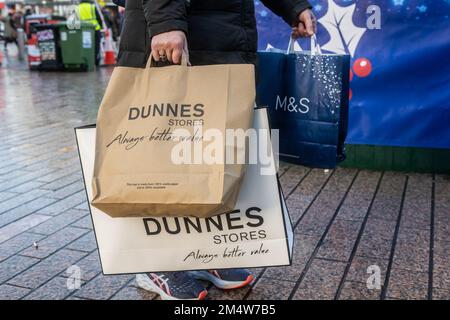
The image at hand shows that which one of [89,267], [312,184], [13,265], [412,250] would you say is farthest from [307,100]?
[13,265]

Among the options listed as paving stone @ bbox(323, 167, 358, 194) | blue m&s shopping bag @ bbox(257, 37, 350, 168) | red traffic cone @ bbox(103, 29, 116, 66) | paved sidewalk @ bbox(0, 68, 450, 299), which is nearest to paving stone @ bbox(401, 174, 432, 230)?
paved sidewalk @ bbox(0, 68, 450, 299)

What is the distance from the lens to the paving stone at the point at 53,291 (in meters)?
2.46

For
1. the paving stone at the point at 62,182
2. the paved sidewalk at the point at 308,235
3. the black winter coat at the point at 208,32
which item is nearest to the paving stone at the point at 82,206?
the paved sidewalk at the point at 308,235

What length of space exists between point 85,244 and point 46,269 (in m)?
0.33

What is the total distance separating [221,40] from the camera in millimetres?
2178

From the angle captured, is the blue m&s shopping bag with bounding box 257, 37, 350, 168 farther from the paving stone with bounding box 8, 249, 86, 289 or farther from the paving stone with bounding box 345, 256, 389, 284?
the paving stone with bounding box 8, 249, 86, 289

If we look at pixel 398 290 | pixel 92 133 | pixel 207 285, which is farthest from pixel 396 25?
pixel 92 133

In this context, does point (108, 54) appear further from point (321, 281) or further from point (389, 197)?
point (321, 281)

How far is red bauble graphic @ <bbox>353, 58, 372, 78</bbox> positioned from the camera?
4.13 m

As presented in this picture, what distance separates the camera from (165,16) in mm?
1976

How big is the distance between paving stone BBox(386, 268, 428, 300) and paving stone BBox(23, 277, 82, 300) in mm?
1464

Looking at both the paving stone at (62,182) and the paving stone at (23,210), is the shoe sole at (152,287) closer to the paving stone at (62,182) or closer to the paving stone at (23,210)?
the paving stone at (23,210)

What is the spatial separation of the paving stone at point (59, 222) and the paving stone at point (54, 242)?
67mm
